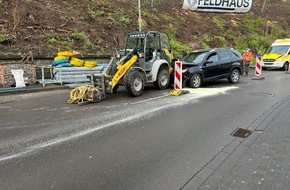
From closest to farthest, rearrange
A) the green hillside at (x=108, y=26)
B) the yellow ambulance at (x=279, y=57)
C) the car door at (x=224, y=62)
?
the car door at (x=224, y=62) → the green hillside at (x=108, y=26) → the yellow ambulance at (x=279, y=57)

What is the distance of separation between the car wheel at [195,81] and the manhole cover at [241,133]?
260 inches

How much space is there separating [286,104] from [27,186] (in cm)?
833

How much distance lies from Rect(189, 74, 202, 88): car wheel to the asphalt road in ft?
7.26

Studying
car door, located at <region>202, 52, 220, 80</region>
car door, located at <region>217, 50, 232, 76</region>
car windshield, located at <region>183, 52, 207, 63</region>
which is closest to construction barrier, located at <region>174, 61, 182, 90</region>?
car door, located at <region>202, 52, 220, 80</region>

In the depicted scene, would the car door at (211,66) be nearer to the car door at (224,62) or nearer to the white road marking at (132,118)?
the car door at (224,62)

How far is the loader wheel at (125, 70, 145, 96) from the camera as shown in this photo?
11365 millimetres

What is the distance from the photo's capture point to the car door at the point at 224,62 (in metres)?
14.8

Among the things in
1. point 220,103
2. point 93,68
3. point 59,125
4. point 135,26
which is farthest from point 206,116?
point 135,26

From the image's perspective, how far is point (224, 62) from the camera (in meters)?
14.9

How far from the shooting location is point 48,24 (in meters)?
18.3

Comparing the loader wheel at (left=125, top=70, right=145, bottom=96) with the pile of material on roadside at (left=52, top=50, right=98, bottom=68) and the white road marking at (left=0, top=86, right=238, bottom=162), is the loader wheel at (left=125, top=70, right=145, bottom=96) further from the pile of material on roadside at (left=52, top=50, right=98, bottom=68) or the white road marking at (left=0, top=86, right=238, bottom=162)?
the pile of material on roadside at (left=52, top=50, right=98, bottom=68)

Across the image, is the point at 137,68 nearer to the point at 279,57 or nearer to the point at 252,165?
the point at 252,165

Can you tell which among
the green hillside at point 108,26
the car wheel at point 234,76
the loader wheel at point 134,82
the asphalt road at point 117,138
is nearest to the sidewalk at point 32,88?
the asphalt road at point 117,138

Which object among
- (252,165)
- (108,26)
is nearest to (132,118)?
(252,165)
